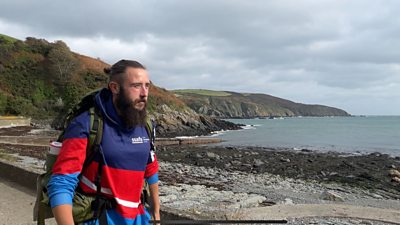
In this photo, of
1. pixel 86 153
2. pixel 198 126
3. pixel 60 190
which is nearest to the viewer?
pixel 60 190

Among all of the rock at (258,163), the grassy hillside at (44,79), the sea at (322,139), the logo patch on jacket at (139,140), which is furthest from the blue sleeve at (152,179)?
the grassy hillside at (44,79)

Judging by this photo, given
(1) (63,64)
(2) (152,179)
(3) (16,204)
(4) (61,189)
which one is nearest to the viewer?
(4) (61,189)

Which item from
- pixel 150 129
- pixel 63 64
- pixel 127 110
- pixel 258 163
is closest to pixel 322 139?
pixel 258 163

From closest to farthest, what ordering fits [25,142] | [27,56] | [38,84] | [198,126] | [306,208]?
[306,208], [25,142], [198,126], [38,84], [27,56]

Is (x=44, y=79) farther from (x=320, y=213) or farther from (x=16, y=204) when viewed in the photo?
(x=320, y=213)

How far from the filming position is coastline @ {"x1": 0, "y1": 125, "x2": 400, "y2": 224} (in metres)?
7.53

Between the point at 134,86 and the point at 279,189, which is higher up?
the point at 134,86

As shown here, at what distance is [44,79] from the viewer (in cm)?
6838

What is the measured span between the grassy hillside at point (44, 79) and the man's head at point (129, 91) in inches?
2358

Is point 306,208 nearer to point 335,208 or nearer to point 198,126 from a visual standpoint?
point 335,208

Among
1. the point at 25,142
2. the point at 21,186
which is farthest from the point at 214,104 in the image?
the point at 21,186

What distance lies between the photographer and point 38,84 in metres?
67.2

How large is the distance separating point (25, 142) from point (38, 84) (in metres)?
45.1

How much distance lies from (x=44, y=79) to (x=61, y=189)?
235 feet
